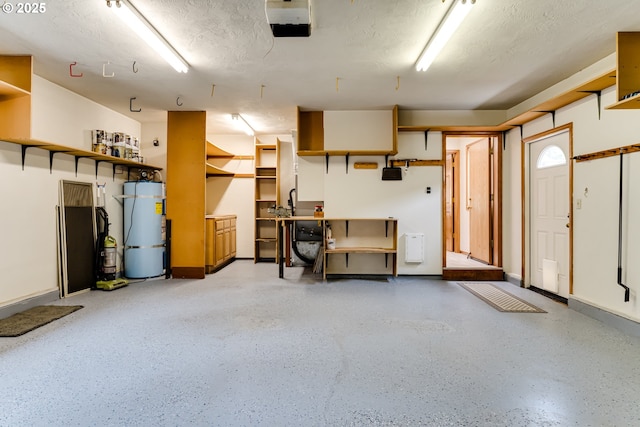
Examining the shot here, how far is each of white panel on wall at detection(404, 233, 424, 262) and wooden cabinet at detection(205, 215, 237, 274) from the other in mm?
3495

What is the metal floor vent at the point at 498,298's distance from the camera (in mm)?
3613

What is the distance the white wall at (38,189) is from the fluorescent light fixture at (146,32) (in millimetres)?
2096

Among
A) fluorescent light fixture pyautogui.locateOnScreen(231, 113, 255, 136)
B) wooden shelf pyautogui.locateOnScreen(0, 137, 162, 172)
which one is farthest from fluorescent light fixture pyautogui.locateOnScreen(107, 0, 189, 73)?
fluorescent light fixture pyautogui.locateOnScreen(231, 113, 255, 136)

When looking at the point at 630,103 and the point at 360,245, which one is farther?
the point at 360,245

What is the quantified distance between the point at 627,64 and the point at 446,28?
1.79 m

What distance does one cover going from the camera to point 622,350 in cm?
257

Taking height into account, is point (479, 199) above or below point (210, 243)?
above

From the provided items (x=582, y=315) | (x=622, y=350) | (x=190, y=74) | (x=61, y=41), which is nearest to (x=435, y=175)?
(x=582, y=315)

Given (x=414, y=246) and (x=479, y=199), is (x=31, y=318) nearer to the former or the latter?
(x=414, y=246)

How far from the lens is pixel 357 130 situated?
17.3 ft

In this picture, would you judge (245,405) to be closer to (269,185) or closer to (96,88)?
(96,88)

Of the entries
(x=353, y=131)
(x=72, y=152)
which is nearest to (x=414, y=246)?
(x=353, y=131)

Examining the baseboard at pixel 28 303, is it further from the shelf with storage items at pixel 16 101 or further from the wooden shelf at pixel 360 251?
the wooden shelf at pixel 360 251

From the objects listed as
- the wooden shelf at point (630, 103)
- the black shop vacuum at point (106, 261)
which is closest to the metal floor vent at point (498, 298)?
the wooden shelf at point (630, 103)
